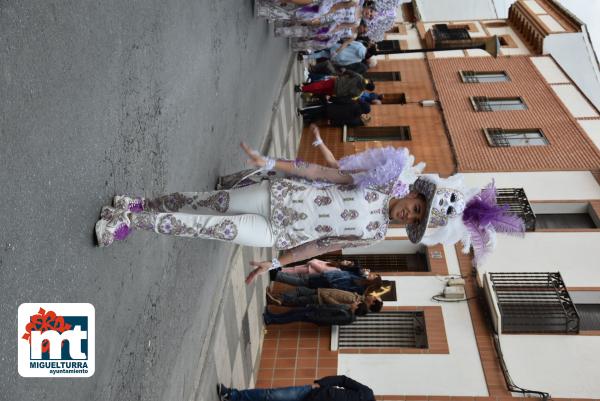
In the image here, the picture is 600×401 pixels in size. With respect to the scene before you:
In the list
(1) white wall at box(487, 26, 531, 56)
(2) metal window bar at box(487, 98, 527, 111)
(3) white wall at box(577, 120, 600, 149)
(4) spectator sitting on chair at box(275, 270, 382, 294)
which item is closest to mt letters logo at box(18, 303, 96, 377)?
(4) spectator sitting on chair at box(275, 270, 382, 294)

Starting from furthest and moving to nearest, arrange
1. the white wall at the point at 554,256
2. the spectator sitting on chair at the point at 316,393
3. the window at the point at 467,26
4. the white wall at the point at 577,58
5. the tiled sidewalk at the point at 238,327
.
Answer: the window at the point at 467,26
the white wall at the point at 577,58
the white wall at the point at 554,256
the spectator sitting on chair at the point at 316,393
the tiled sidewalk at the point at 238,327

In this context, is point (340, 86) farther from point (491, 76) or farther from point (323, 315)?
point (491, 76)

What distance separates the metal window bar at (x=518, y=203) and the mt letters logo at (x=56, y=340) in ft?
25.8

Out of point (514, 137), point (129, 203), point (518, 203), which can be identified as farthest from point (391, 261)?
point (129, 203)

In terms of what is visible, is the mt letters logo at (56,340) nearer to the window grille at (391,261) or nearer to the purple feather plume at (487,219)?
the purple feather plume at (487,219)

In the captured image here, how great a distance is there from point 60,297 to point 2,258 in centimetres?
59

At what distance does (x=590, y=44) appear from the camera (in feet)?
54.9

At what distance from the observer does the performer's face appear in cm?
438

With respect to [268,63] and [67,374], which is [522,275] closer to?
[268,63]

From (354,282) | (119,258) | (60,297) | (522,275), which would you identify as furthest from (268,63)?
(60,297)

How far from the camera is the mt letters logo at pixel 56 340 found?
9.98 feet

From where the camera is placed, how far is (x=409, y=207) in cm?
438

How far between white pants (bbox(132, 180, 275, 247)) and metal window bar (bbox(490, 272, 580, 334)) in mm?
5087

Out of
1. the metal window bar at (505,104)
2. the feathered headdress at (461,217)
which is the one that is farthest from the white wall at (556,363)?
the metal window bar at (505,104)
